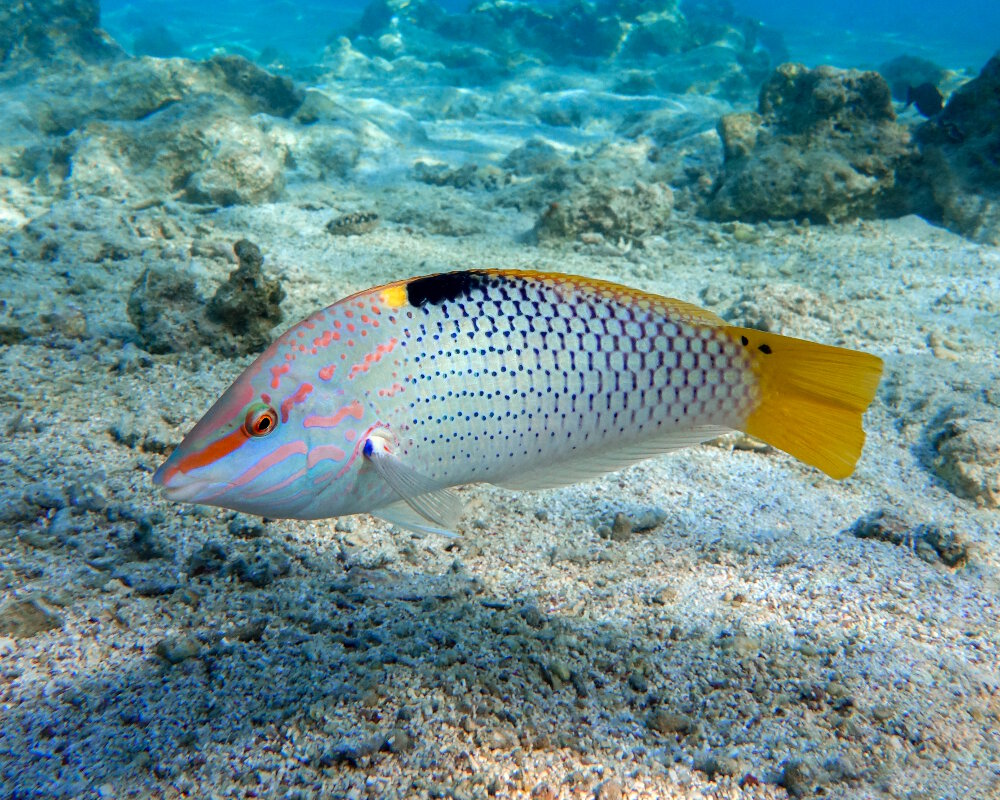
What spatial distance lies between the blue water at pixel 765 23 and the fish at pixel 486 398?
101 feet

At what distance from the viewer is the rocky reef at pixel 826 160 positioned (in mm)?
7723

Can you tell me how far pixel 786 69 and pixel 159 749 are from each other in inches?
448

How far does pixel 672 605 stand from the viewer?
255 centimetres

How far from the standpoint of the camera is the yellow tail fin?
1.98 metres

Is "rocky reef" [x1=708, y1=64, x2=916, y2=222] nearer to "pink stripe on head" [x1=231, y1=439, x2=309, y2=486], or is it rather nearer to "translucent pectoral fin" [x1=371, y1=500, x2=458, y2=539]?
"translucent pectoral fin" [x1=371, y1=500, x2=458, y2=539]

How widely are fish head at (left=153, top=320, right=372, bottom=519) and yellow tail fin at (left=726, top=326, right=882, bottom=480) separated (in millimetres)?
1377

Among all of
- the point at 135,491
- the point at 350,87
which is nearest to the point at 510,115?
the point at 350,87

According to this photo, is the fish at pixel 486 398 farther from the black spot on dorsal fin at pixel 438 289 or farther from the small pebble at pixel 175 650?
the small pebble at pixel 175 650

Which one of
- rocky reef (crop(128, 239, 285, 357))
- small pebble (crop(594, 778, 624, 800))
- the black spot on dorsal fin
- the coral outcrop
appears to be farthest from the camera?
the coral outcrop

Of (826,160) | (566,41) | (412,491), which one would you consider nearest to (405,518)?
(412,491)

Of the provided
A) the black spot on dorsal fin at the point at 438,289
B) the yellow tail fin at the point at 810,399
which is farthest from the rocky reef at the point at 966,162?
the black spot on dorsal fin at the point at 438,289

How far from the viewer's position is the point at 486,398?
1.85 meters

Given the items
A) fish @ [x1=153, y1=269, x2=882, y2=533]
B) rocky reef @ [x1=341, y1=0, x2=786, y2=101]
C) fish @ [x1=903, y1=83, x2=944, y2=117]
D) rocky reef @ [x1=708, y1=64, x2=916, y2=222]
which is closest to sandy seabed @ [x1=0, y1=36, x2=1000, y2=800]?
fish @ [x1=153, y1=269, x2=882, y2=533]

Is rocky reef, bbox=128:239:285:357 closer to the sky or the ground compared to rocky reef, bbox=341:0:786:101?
closer to the ground
